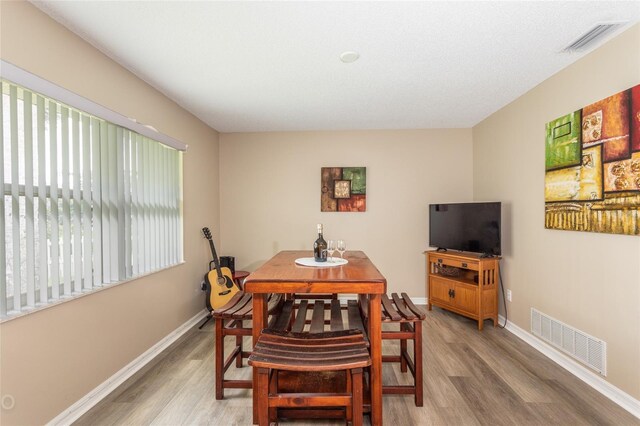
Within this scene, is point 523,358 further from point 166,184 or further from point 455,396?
point 166,184

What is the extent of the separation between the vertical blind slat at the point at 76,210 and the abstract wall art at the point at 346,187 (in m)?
2.79

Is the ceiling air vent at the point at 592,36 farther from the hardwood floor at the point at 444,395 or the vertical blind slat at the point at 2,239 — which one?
the vertical blind slat at the point at 2,239

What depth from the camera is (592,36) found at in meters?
1.97

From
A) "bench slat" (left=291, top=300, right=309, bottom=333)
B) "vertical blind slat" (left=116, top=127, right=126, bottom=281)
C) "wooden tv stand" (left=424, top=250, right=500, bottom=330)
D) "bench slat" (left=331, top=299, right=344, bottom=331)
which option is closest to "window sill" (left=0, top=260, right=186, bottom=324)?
"vertical blind slat" (left=116, top=127, right=126, bottom=281)

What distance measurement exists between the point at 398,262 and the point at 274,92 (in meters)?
2.78

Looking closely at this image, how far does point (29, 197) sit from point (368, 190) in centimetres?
345

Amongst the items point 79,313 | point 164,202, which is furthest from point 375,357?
point 164,202

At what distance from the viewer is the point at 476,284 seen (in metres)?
3.25

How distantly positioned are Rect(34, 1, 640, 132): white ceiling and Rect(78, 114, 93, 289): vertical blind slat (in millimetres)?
635

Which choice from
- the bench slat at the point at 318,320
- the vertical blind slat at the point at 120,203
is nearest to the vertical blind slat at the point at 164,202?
the vertical blind slat at the point at 120,203

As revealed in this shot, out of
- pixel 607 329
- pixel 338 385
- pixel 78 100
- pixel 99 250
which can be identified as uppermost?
pixel 78 100

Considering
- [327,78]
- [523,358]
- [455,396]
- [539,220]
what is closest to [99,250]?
[327,78]

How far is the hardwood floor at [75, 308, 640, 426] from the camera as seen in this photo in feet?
5.96

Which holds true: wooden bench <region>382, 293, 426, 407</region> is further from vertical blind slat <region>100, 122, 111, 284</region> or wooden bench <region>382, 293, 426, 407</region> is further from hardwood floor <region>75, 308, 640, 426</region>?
vertical blind slat <region>100, 122, 111, 284</region>
